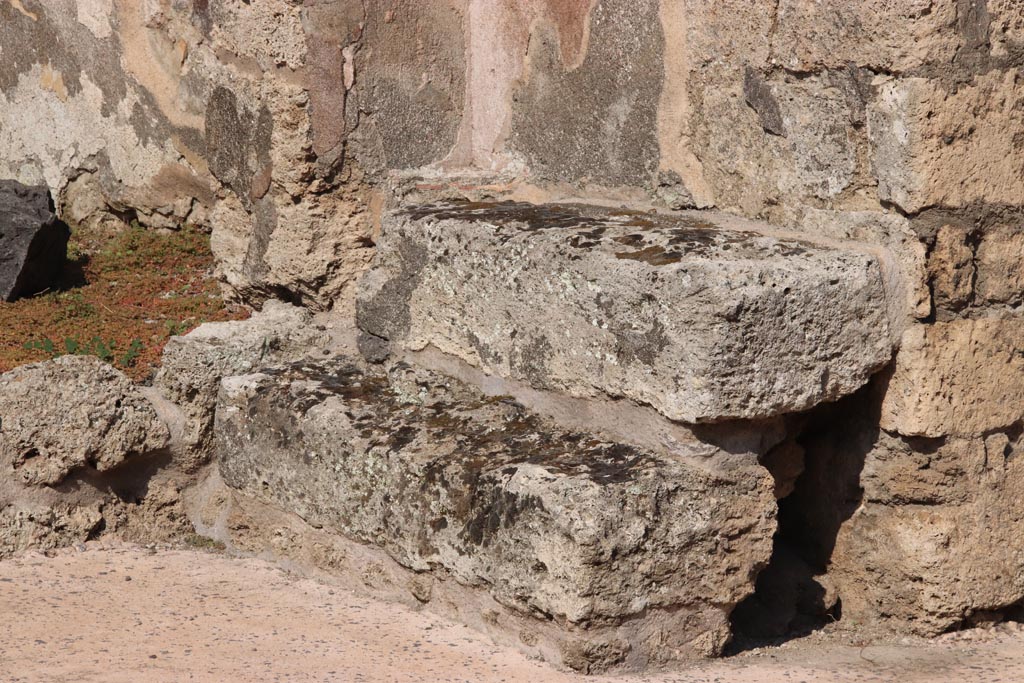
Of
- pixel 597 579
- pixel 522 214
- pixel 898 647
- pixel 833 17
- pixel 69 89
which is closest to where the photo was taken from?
pixel 597 579

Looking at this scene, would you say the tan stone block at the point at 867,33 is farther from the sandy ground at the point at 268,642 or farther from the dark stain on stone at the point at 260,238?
the dark stain on stone at the point at 260,238

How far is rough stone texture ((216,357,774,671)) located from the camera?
109 inches

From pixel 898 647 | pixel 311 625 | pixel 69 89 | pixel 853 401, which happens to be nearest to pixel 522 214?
pixel 853 401

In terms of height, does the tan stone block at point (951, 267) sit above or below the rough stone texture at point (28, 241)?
above

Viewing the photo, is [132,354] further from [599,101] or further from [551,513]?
[551,513]


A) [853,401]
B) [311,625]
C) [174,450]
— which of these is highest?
[853,401]

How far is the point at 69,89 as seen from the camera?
5828 mm

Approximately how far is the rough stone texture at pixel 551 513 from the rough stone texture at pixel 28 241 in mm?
1699

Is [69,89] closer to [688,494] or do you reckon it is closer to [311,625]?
[311,625]

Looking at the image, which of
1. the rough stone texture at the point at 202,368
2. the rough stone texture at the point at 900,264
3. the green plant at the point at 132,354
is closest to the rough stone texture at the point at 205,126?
the rough stone texture at the point at 202,368

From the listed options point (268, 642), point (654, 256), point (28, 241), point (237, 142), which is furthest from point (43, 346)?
point (654, 256)

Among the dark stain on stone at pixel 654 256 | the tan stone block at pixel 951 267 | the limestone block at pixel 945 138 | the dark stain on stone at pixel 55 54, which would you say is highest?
the dark stain on stone at pixel 55 54

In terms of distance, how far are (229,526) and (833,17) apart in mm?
2276

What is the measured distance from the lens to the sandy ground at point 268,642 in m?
2.81
